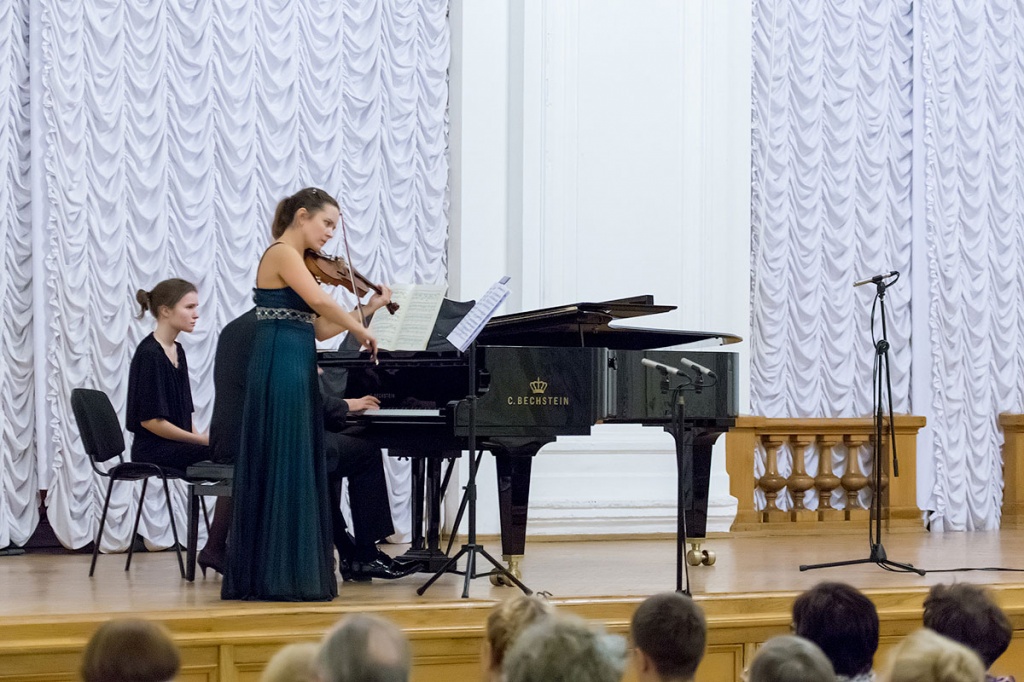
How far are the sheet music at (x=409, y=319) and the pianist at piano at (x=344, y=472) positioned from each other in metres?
0.50

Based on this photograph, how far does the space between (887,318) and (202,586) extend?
5181 millimetres

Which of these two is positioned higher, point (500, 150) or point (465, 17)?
point (465, 17)

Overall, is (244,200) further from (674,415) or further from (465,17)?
(674,415)

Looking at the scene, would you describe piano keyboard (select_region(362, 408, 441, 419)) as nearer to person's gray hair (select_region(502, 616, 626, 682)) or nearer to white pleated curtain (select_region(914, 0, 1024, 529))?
person's gray hair (select_region(502, 616, 626, 682))

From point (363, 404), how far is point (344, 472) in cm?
38

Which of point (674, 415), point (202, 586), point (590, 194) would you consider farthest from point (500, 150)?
point (202, 586)

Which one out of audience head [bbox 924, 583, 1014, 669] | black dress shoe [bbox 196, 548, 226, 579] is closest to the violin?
black dress shoe [bbox 196, 548, 226, 579]

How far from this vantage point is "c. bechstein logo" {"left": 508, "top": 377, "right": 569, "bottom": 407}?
5004 millimetres

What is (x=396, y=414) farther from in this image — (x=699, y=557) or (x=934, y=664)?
(x=934, y=664)

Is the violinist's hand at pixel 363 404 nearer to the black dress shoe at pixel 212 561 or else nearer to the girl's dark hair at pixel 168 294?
the black dress shoe at pixel 212 561

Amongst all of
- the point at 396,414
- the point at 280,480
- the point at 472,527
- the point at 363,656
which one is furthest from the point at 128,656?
the point at 396,414

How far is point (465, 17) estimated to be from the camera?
7.35 m

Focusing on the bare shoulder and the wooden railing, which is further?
the wooden railing

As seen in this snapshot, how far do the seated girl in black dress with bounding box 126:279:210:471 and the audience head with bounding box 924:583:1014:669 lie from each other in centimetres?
332
